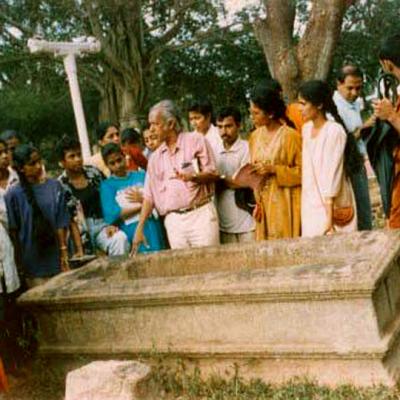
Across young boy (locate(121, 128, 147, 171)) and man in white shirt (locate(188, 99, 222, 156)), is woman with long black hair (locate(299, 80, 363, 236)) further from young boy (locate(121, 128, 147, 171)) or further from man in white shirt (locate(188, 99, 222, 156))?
young boy (locate(121, 128, 147, 171))

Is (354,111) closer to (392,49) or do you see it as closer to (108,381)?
(392,49)

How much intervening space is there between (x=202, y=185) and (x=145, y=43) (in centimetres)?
1552

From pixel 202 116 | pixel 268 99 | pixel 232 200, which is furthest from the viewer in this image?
pixel 202 116

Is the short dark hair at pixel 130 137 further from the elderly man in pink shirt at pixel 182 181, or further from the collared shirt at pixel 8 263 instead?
the collared shirt at pixel 8 263

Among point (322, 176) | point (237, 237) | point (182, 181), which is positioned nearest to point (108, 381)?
point (182, 181)

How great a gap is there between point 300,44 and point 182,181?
3.23 meters

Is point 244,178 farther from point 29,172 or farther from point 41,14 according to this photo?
point 41,14

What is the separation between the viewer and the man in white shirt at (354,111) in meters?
4.98

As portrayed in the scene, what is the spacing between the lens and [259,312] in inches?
145

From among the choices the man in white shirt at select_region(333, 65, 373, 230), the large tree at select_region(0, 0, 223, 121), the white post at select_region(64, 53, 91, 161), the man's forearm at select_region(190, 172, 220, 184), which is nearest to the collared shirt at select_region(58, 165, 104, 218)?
the man's forearm at select_region(190, 172, 220, 184)

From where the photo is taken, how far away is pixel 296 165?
462cm

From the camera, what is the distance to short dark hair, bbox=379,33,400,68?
414cm

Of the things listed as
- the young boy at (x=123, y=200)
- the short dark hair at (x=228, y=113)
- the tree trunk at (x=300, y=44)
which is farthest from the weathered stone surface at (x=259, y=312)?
the tree trunk at (x=300, y=44)

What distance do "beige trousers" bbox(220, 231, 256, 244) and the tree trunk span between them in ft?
8.50
